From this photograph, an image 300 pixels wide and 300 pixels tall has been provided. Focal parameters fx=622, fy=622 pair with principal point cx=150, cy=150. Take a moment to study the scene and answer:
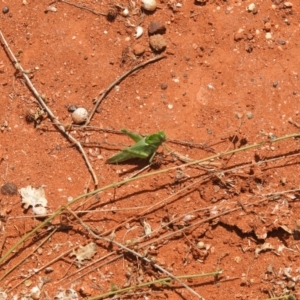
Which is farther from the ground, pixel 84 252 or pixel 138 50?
pixel 138 50

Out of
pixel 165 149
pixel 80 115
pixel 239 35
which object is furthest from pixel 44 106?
pixel 239 35

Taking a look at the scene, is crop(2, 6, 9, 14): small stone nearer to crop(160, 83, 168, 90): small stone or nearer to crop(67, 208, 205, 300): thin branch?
crop(160, 83, 168, 90): small stone

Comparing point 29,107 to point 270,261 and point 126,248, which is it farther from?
point 270,261

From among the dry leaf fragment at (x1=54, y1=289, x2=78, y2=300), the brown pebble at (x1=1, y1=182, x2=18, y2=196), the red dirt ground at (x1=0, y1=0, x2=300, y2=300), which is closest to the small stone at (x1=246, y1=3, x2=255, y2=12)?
the red dirt ground at (x1=0, y1=0, x2=300, y2=300)

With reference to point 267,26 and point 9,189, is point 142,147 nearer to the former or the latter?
point 9,189

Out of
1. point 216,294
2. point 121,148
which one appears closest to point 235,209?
point 216,294

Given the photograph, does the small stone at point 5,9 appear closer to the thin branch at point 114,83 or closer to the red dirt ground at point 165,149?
the red dirt ground at point 165,149
